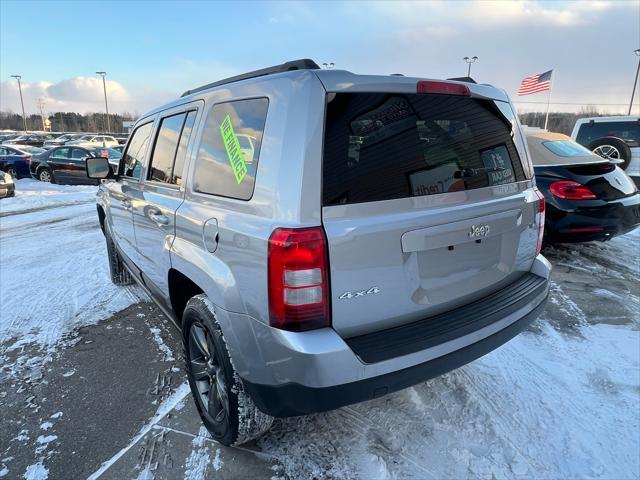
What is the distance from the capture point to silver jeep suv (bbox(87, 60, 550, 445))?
1.74m

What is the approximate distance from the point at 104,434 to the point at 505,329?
2.45 m

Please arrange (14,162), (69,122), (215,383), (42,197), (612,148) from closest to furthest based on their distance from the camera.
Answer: (215,383) → (612,148) → (42,197) → (14,162) → (69,122)

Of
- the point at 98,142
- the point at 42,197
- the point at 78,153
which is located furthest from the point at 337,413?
the point at 98,142

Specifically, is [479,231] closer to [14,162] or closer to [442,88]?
[442,88]

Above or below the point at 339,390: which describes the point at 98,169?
above

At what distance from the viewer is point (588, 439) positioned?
2.35m

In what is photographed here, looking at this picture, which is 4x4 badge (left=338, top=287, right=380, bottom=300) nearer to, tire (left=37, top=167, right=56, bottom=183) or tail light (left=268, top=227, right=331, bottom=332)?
tail light (left=268, top=227, right=331, bottom=332)

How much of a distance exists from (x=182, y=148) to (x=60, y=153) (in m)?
16.7

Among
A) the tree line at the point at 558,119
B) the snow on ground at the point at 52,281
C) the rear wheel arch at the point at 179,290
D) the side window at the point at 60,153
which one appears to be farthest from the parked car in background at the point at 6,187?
the tree line at the point at 558,119

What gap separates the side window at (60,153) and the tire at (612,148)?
1746cm

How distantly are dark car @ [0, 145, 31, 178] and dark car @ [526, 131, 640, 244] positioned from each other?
783 inches

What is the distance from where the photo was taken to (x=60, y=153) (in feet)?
53.1

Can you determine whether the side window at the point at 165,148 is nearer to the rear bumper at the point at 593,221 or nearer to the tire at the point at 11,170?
the rear bumper at the point at 593,221

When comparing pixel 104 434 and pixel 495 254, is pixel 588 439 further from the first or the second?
pixel 104 434
